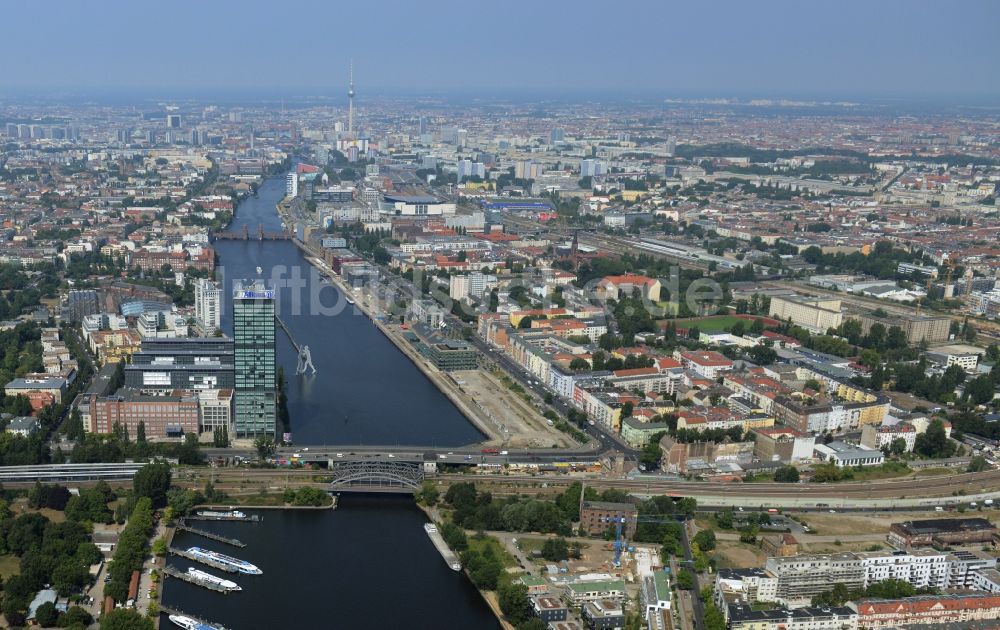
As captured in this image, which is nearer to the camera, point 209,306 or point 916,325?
point 209,306

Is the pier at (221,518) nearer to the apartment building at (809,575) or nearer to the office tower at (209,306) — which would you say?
the apartment building at (809,575)

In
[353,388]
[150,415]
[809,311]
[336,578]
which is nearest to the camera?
[336,578]

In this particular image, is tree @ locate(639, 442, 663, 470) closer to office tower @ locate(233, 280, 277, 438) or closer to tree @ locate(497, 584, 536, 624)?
tree @ locate(497, 584, 536, 624)

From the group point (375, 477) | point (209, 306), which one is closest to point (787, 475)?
point (375, 477)

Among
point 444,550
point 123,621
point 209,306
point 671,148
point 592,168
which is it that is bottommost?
point 444,550

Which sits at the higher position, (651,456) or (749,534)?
(651,456)

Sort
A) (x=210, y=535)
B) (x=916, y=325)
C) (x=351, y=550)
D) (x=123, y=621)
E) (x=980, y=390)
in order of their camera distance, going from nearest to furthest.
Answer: (x=123, y=621)
(x=351, y=550)
(x=210, y=535)
(x=980, y=390)
(x=916, y=325)

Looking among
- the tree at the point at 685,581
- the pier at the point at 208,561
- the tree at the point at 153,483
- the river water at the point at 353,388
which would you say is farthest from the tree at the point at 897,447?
the tree at the point at 153,483

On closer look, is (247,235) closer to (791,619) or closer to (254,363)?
(254,363)
